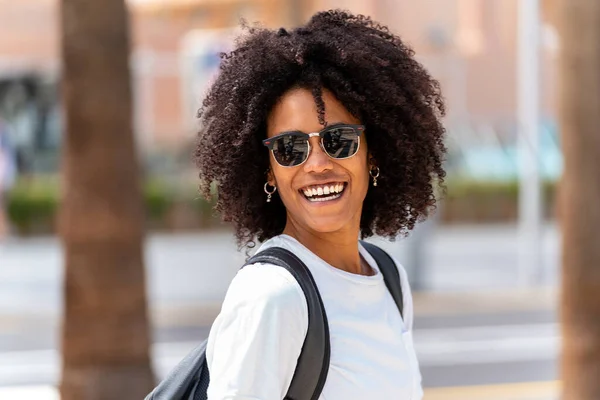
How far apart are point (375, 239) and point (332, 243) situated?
761 centimetres

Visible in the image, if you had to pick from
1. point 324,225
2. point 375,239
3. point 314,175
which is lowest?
point 375,239

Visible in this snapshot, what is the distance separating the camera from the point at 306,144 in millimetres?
2268

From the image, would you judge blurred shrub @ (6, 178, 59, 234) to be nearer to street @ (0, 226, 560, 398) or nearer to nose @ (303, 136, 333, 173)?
street @ (0, 226, 560, 398)

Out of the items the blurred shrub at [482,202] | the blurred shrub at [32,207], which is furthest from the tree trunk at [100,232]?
the blurred shrub at [482,202]

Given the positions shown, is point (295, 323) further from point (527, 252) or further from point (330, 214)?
point (527, 252)

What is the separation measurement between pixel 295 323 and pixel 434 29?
24.8 metres

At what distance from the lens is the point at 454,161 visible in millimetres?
23828

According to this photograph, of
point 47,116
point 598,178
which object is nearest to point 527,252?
point 598,178

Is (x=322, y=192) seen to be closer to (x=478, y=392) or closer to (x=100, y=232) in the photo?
(x=100, y=232)

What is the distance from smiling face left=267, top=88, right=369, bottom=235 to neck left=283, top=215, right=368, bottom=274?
0.01m

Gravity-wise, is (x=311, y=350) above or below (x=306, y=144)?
below

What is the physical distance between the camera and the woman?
1.96 metres

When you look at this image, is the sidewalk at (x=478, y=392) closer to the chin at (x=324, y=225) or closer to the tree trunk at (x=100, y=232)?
the tree trunk at (x=100, y=232)

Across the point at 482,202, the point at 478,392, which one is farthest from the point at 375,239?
the point at 482,202
